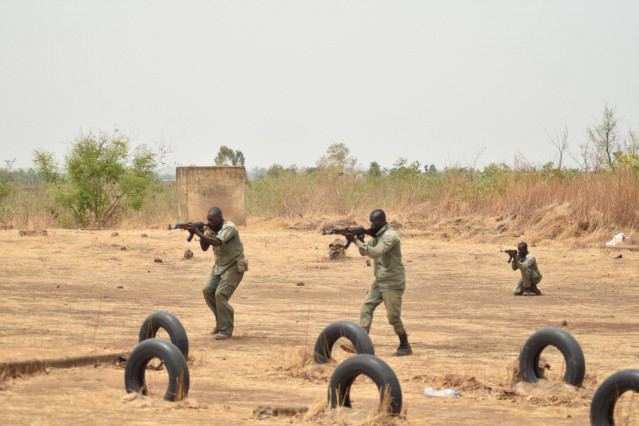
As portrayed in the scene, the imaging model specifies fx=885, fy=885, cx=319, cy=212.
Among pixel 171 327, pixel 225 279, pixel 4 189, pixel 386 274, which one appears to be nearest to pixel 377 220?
pixel 386 274

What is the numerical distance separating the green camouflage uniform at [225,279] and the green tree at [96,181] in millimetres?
19502

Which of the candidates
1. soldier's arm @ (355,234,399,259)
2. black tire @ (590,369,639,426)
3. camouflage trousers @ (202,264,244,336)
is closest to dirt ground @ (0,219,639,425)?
camouflage trousers @ (202,264,244,336)

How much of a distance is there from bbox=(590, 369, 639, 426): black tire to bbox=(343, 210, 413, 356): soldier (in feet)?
12.4

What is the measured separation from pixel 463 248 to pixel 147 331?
14713 mm

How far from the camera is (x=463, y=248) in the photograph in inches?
920

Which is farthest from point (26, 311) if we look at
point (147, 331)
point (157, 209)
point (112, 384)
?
point (157, 209)

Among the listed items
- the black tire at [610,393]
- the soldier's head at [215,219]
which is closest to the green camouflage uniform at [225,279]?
the soldier's head at [215,219]

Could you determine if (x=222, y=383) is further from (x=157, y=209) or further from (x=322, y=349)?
(x=157, y=209)

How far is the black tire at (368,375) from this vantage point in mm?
6742

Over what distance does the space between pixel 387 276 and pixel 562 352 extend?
256cm

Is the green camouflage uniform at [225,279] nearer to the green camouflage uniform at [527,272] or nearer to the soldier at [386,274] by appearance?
the soldier at [386,274]

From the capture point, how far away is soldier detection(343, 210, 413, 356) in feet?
33.6

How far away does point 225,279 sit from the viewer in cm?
1154

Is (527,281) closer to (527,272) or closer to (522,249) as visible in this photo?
(527,272)
